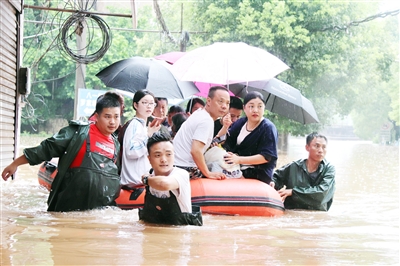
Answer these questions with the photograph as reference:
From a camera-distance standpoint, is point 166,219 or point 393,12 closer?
point 166,219

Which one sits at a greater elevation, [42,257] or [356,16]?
[356,16]

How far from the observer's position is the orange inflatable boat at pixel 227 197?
7.39m

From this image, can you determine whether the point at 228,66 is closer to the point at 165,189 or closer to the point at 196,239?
the point at 165,189

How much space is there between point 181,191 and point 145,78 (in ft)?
12.4

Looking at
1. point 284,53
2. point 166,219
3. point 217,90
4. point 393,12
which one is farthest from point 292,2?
point 166,219

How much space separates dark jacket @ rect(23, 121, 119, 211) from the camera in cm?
649

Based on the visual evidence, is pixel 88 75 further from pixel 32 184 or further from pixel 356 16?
pixel 32 184

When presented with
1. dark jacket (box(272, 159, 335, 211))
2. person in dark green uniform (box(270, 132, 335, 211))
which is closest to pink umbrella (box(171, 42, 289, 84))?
person in dark green uniform (box(270, 132, 335, 211))

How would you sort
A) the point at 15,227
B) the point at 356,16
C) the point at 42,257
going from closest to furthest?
the point at 42,257 → the point at 15,227 → the point at 356,16

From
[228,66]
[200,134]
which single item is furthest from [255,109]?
[228,66]

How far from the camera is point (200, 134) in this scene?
23.8ft

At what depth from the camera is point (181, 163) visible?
298 inches

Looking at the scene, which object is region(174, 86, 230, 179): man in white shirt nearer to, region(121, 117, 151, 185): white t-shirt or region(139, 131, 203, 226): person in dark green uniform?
region(121, 117, 151, 185): white t-shirt

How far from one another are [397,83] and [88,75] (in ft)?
85.4
